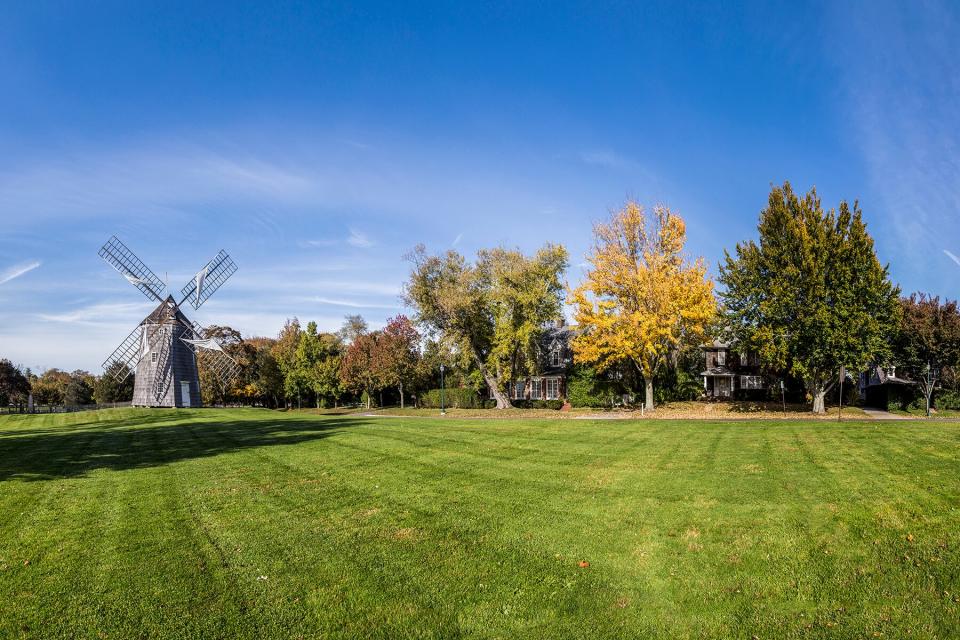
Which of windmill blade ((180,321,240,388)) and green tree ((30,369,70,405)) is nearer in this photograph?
windmill blade ((180,321,240,388))

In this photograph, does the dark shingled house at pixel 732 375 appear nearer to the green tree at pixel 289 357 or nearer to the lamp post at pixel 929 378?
the lamp post at pixel 929 378

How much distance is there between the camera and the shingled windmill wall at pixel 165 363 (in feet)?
154

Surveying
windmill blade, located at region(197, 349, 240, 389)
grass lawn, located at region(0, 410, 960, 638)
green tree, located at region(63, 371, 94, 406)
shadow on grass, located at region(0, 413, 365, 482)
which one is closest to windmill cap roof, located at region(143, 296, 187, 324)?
windmill blade, located at region(197, 349, 240, 389)

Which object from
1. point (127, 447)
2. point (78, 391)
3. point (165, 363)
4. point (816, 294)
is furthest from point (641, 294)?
point (78, 391)

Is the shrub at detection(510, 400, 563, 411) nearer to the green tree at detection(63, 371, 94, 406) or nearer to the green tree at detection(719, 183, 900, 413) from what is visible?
the green tree at detection(719, 183, 900, 413)

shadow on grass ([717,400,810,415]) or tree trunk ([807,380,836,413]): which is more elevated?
tree trunk ([807,380,836,413])

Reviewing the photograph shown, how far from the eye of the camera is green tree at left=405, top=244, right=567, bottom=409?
40156mm

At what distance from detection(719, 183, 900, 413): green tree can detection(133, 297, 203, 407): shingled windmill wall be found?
47.2 meters

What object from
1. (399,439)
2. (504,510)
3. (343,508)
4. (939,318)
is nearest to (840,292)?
(939,318)

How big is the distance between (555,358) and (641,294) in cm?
2199

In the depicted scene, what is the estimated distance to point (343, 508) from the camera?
883 cm

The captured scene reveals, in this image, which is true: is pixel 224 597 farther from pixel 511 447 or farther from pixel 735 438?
pixel 735 438

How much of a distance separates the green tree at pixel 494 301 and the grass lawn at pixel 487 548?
2724cm

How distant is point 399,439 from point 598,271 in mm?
21387
